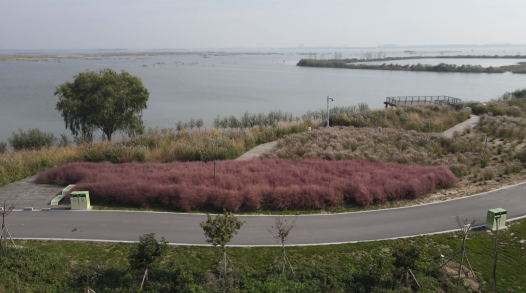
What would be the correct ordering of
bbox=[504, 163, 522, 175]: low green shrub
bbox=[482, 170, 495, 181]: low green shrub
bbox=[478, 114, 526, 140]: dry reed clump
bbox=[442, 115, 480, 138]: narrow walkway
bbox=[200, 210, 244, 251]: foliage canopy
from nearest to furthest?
1. bbox=[200, 210, 244, 251]: foliage canopy
2. bbox=[482, 170, 495, 181]: low green shrub
3. bbox=[504, 163, 522, 175]: low green shrub
4. bbox=[478, 114, 526, 140]: dry reed clump
5. bbox=[442, 115, 480, 138]: narrow walkway

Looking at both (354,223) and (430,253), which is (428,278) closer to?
(430,253)

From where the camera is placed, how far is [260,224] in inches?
429

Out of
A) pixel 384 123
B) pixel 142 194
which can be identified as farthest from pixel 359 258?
pixel 384 123

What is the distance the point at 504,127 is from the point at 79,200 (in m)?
22.8

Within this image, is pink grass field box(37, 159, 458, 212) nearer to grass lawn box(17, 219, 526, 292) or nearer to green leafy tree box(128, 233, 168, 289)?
grass lawn box(17, 219, 526, 292)

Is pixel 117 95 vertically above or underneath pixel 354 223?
above

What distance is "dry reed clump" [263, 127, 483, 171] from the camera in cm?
1738

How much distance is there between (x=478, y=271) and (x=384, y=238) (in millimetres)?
2291

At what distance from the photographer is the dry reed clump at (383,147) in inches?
684

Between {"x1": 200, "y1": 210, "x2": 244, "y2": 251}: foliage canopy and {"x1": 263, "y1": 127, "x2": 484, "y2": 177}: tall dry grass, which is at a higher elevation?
{"x1": 200, "y1": 210, "x2": 244, "y2": 251}: foliage canopy

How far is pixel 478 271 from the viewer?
840 centimetres

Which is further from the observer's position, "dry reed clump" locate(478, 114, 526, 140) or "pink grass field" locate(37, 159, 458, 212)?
"dry reed clump" locate(478, 114, 526, 140)

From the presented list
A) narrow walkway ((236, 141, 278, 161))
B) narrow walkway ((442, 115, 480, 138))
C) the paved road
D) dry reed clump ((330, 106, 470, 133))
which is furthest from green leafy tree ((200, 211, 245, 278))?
narrow walkway ((442, 115, 480, 138))

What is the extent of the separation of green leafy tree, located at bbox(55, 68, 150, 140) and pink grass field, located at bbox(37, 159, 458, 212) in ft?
39.0
